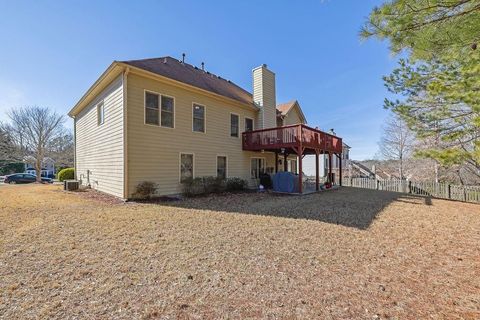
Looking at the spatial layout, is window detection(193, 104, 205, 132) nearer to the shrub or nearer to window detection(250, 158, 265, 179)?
the shrub

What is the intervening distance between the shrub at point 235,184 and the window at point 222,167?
0.47 meters

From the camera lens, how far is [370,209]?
8.07m

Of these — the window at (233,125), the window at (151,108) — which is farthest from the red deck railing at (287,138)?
the window at (151,108)

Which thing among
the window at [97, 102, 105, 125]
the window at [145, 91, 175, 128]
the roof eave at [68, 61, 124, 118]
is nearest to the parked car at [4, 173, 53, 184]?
the roof eave at [68, 61, 124, 118]

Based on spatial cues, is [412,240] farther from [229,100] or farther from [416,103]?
[229,100]

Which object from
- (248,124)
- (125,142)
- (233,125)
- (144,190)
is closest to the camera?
(125,142)

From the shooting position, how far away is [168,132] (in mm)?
10477

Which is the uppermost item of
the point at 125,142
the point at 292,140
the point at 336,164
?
the point at 292,140

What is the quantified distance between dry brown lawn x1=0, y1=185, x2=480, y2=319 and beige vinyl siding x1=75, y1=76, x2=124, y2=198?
3.85 m

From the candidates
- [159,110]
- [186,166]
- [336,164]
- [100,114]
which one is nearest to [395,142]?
[336,164]

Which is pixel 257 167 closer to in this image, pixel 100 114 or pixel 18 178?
pixel 100 114

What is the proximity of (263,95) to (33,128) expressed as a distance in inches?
1133

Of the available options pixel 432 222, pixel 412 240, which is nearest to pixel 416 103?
pixel 432 222

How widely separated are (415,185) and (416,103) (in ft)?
34.7
